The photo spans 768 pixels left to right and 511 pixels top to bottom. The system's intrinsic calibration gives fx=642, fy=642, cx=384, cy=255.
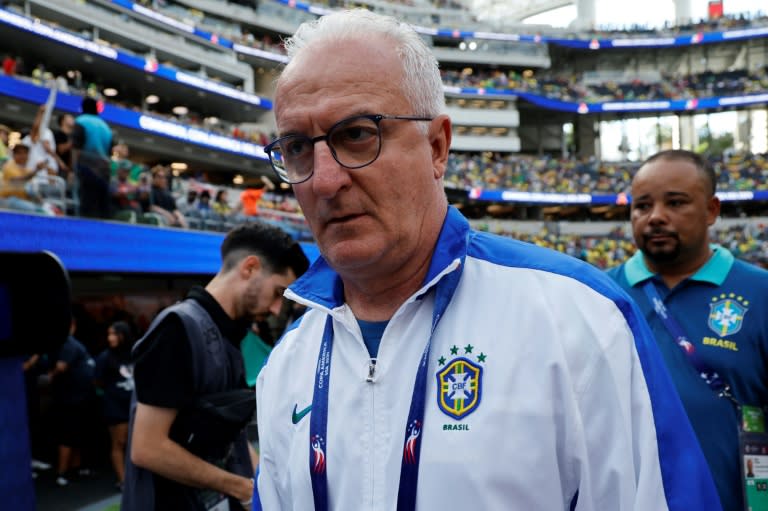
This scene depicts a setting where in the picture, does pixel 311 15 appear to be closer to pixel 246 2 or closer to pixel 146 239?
pixel 246 2

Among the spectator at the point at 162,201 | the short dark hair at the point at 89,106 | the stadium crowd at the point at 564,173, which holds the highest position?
the stadium crowd at the point at 564,173

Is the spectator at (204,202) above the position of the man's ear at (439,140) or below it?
above

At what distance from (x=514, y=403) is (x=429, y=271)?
33 cm

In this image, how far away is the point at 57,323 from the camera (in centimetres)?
160

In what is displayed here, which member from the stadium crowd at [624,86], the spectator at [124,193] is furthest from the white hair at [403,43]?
the stadium crowd at [624,86]

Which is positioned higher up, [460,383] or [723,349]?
[460,383]

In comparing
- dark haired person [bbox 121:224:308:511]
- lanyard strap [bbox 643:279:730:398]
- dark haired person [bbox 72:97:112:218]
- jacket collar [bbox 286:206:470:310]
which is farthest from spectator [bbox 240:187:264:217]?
jacket collar [bbox 286:206:470:310]

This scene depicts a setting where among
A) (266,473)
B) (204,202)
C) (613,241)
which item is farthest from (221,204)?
(613,241)

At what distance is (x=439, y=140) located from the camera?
141 cm

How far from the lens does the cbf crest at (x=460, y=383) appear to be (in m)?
1.24

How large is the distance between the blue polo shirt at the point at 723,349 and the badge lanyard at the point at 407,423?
1.57m

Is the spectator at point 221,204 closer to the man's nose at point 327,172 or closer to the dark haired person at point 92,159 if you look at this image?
the dark haired person at point 92,159

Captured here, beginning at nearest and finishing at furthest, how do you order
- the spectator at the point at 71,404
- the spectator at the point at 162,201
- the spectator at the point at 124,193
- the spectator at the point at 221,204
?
1. the spectator at the point at 71,404
2. the spectator at the point at 124,193
3. the spectator at the point at 162,201
4. the spectator at the point at 221,204

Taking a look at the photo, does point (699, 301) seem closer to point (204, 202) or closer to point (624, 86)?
point (204, 202)
